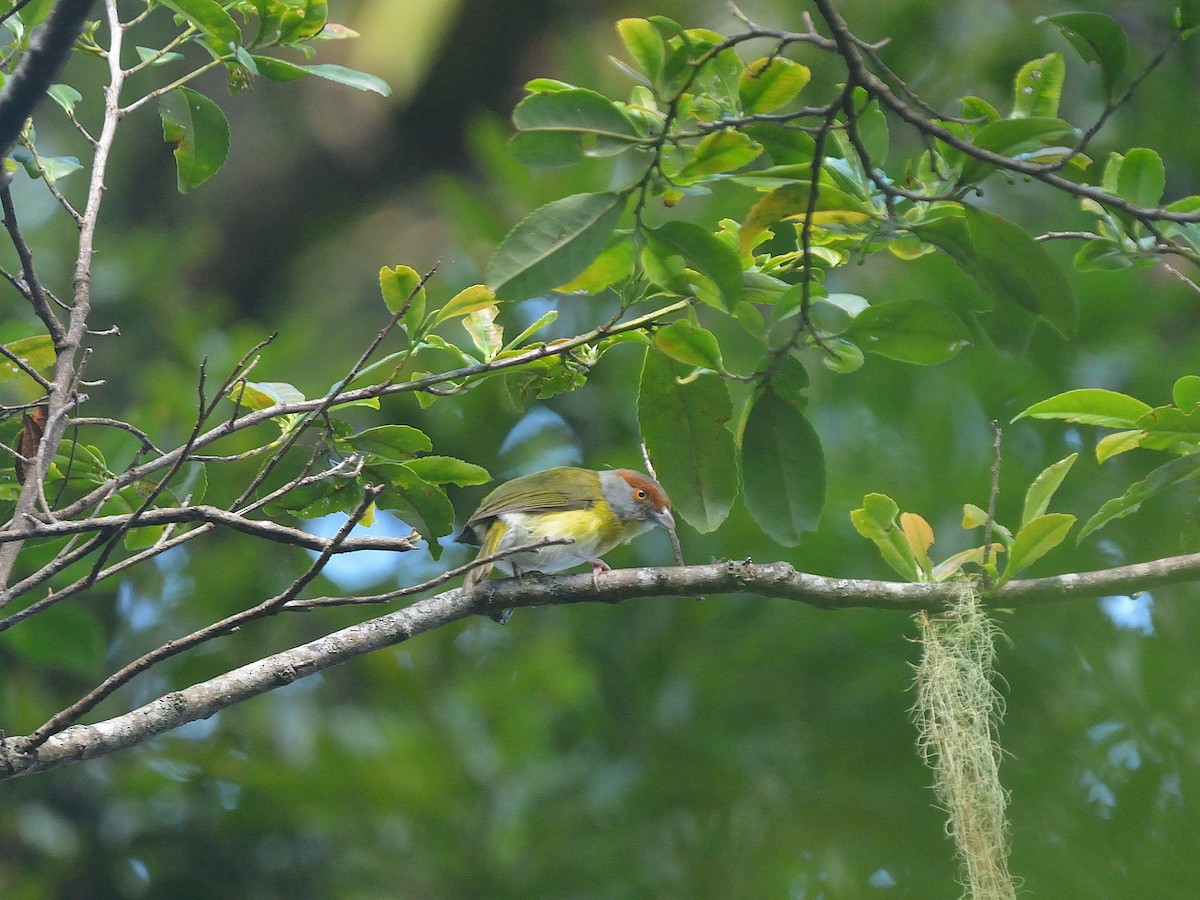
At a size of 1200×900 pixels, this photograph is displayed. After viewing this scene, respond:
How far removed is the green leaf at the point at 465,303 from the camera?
2.24 m

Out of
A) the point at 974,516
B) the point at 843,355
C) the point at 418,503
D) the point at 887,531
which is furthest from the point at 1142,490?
the point at 418,503

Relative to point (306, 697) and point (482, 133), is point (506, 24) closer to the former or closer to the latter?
point (482, 133)

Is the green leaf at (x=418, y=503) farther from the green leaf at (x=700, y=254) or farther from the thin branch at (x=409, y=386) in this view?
the green leaf at (x=700, y=254)

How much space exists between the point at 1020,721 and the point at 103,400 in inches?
203

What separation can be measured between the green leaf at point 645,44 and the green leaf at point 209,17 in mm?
751

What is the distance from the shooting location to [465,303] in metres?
2.26

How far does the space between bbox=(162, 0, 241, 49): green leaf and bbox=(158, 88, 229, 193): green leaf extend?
0.30 metres

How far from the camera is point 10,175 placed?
1.75 m

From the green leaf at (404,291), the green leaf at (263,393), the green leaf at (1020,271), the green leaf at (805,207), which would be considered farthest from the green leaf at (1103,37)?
the green leaf at (263,393)

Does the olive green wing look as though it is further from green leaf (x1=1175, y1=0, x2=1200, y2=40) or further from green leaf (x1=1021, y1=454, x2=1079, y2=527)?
green leaf (x1=1175, y1=0, x2=1200, y2=40)

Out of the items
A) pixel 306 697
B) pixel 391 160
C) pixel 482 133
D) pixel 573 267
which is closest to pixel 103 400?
pixel 306 697

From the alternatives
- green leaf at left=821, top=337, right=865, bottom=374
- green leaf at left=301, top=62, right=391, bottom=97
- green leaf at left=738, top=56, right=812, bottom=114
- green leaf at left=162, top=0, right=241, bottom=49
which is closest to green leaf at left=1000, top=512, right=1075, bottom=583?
green leaf at left=821, top=337, right=865, bottom=374

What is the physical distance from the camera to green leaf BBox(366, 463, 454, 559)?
2215 mm

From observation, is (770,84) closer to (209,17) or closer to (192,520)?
(209,17)
